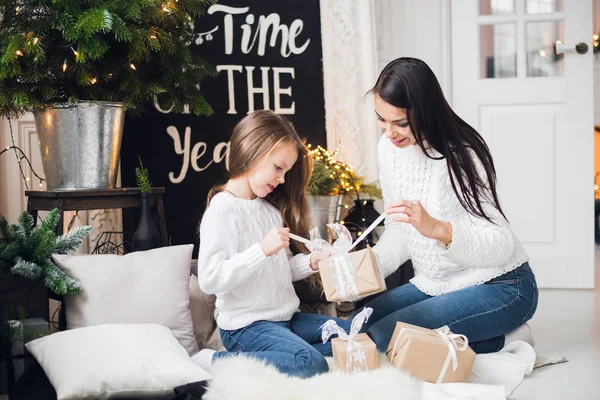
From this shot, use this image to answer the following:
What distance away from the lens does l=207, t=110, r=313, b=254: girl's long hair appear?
6.73 feet

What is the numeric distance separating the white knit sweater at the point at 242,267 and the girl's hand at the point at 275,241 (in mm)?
19

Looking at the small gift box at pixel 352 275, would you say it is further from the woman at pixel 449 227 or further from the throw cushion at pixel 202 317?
the throw cushion at pixel 202 317

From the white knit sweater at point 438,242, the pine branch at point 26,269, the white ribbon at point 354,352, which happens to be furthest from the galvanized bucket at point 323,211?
the pine branch at point 26,269

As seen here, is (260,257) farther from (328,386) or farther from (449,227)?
(449,227)

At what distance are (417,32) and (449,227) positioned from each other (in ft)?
7.01

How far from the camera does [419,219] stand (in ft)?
6.02

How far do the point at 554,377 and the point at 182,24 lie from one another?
179 centimetres

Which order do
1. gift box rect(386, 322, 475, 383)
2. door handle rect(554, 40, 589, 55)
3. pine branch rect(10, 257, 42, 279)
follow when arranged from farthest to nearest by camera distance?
door handle rect(554, 40, 589, 55), pine branch rect(10, 257, 42, 279), gift box rect(386, 322, 475, 383)

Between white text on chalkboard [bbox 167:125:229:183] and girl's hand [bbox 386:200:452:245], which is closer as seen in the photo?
girl's hand [bbox 386:200:452:245]

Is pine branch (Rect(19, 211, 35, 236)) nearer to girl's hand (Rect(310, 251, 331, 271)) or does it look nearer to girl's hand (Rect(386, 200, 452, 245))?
girl's hand (Rect(310, 251, 331, 271))

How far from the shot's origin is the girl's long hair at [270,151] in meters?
2.05

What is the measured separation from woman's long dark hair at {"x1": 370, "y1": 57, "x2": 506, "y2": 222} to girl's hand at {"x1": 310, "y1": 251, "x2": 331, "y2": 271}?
42cm

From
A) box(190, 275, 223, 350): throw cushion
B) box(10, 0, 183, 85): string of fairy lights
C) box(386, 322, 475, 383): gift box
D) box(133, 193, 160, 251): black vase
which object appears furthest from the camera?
box(133, 193, 160, 251): black vase

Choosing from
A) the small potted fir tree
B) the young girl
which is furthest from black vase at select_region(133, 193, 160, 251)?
the young girl
